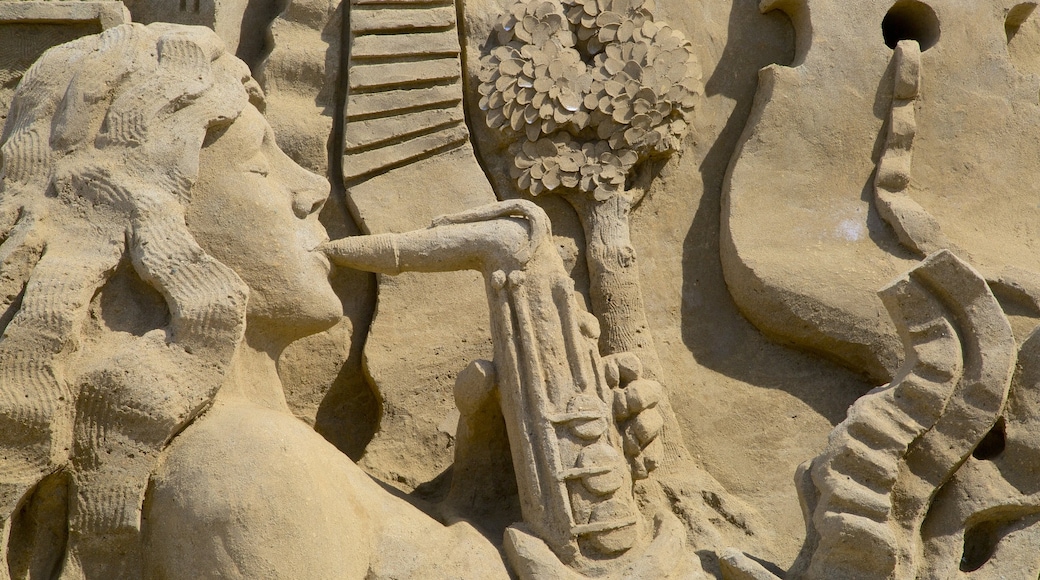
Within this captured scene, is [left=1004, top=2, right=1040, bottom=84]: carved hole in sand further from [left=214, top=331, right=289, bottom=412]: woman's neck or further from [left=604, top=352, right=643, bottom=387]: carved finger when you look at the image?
[left=214, top=331, right=289, bottom=412]: woman's neck

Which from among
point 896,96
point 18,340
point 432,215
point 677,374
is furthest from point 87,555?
point 896,96

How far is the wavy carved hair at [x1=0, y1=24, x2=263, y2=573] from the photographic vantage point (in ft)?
10.6

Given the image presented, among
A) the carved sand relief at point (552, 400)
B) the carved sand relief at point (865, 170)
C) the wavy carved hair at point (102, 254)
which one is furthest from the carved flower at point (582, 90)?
the wavy carved hair at point (102, 254)

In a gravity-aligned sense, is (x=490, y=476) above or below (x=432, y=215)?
below

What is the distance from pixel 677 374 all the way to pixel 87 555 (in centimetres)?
191

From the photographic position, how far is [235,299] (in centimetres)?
344

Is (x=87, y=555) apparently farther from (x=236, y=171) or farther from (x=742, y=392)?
(x=742, y=392)

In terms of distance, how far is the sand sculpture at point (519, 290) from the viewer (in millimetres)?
3316

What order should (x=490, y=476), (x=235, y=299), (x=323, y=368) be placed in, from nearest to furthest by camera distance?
(x=235, y=299) < (x=490, y=476) < (x=323, y=368)

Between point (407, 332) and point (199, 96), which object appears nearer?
point (199, 96)

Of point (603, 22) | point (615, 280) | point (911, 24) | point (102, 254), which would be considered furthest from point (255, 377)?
point (911, 24)

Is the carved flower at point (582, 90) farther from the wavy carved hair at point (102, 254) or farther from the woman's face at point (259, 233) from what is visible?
the wavy carved hair at point (102, 254)

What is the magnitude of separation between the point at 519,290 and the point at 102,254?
3.55 ft

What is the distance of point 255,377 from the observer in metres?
3.64
